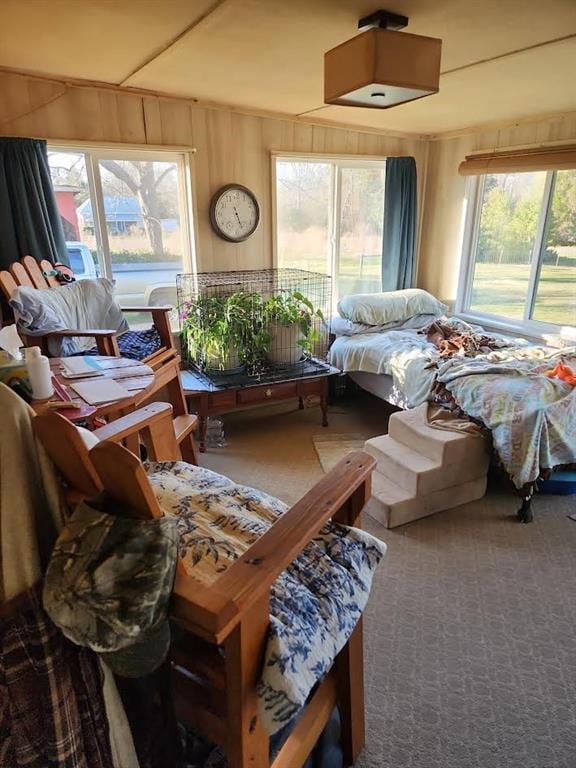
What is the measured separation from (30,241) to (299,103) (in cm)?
181

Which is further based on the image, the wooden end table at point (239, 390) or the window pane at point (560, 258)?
the window pane at point (560, 258)

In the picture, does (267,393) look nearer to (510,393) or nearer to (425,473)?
(425,473)

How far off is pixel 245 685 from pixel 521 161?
146 inches

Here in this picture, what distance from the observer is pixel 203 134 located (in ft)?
10.8

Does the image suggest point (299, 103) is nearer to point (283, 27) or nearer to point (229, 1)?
point (283, 27)

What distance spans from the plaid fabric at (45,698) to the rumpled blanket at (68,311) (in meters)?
1.77

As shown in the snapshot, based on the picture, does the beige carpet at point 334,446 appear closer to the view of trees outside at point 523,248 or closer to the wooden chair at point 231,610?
the view of trees outside at point 523,248

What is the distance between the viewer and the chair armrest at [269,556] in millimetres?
819

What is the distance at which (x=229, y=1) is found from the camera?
1.64 meters

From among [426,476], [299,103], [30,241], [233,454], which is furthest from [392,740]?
[299,103]

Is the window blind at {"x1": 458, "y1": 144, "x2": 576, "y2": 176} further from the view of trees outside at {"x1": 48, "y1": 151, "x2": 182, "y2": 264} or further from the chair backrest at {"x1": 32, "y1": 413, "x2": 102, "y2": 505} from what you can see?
the chair backrest at {"x1": 32, "y1": 413, "x2": 102, "y2": 505}

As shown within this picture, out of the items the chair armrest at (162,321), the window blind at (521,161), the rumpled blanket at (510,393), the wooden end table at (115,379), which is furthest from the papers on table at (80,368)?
the window blind at (521,161)

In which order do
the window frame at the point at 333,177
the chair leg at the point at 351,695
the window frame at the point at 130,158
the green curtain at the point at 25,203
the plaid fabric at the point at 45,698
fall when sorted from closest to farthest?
the plaid fabric at the point at 45,698 → the chair leg at the point at 351,695 → the green curtain at the point at 25,203 → the window frame at the point at 130,158 → the window frame at the point at 333,177

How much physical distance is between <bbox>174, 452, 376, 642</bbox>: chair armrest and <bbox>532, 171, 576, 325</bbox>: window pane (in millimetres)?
2969
